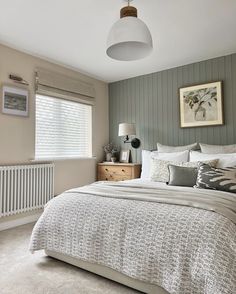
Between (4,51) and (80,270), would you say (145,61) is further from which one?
(80,270)

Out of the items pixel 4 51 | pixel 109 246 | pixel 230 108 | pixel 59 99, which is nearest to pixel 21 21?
pixel 4 51

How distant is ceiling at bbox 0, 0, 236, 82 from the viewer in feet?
7.58

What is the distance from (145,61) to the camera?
12.1 feet

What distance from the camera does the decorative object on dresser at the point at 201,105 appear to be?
3557mm

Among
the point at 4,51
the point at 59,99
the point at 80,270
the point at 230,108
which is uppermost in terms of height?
the point at 4,51

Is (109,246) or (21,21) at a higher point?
(21,21)

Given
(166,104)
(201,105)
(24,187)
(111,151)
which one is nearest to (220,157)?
(201,105)

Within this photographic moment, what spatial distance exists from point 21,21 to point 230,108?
2953 millimetres

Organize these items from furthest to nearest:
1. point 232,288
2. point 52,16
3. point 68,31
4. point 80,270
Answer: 1. point 68,31
2. point 52,16
3. point 80,270
4. point 232,288

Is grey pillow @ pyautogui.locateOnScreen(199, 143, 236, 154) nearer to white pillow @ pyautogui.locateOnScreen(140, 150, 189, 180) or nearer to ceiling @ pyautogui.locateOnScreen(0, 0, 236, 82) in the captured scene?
white pillow @ pyautogui.locateOnScreen(140, 150, 189, 180)

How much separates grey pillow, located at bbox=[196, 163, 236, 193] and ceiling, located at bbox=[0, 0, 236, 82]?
160 cm

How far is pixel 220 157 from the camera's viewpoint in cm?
289

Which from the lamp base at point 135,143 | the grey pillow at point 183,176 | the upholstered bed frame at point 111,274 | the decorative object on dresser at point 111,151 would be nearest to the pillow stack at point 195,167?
the grey pillow at point 183,176

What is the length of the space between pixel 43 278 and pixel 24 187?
5.20 ft
